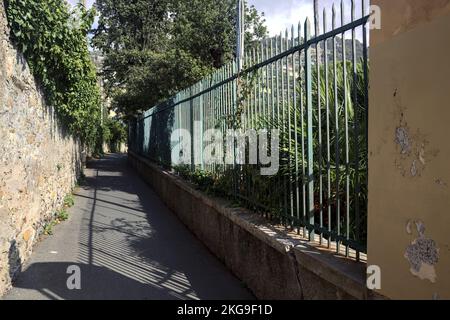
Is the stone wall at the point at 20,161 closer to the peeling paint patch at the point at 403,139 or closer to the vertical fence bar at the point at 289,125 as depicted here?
the vertical fence bar at the point at 289,125

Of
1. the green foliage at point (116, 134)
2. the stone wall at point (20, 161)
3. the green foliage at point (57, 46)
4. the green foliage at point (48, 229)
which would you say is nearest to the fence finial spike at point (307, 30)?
the stone wall at point (20, 161)

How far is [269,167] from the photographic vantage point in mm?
5008

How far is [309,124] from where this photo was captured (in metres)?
4.04

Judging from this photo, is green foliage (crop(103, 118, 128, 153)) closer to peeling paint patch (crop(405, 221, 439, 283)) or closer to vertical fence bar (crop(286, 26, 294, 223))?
vertical fence bar (crop(286, 26, 294, 223))

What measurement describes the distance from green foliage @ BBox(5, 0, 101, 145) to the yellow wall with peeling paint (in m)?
4.37

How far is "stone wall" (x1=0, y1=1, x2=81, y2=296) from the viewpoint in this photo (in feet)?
15.7

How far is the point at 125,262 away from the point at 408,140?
442 centimetres

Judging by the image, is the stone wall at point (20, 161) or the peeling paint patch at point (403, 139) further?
the stone wall at point (20, 161)

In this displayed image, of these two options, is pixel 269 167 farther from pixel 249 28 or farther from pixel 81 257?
pixel 249 28

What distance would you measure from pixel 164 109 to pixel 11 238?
27.3ft

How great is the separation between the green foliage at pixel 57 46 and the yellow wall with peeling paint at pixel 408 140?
4.37 meters

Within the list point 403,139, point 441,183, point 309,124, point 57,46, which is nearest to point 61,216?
point 57,46

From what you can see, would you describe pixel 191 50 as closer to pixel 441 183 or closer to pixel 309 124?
pixel 309 124

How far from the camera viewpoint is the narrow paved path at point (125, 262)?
16.2ft
